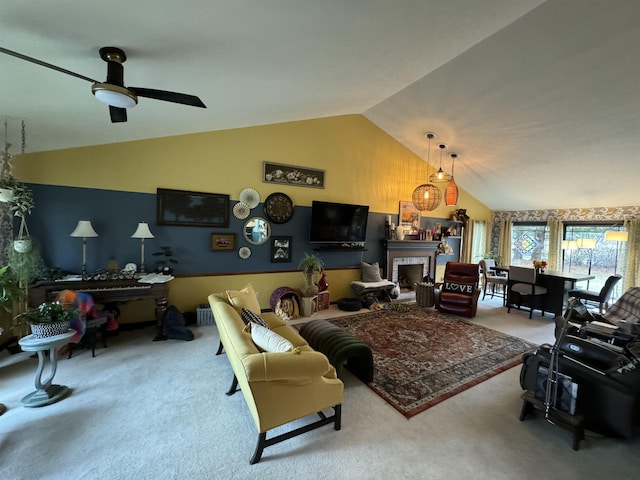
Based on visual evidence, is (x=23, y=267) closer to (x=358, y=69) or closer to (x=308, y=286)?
(x=308, y=286)

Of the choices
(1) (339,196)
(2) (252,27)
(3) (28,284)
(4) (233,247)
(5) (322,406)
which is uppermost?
(2) (252,27)

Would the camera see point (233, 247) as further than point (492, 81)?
Yes

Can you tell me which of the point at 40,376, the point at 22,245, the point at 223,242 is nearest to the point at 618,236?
the point at 223,242

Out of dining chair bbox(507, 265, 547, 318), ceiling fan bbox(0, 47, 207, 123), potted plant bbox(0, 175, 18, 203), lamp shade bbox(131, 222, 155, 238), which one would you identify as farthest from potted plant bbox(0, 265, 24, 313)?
dining chair bbox(507, 265, 547, 318)

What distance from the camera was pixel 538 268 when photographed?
5344 mm

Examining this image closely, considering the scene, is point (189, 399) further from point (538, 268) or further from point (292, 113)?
point (538, 268)

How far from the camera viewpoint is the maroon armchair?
16.0ft

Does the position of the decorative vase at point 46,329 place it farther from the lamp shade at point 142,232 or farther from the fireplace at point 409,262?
the fireplace at point 409,262

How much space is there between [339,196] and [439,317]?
9.98 ft

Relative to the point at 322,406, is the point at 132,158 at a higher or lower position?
higher

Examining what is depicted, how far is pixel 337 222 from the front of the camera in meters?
5.30

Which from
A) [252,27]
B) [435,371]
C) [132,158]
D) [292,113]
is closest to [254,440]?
[435,371]

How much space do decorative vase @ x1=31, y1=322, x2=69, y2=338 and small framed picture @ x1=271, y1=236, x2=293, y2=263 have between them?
297 centimetres

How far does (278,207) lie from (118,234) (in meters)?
2.45
